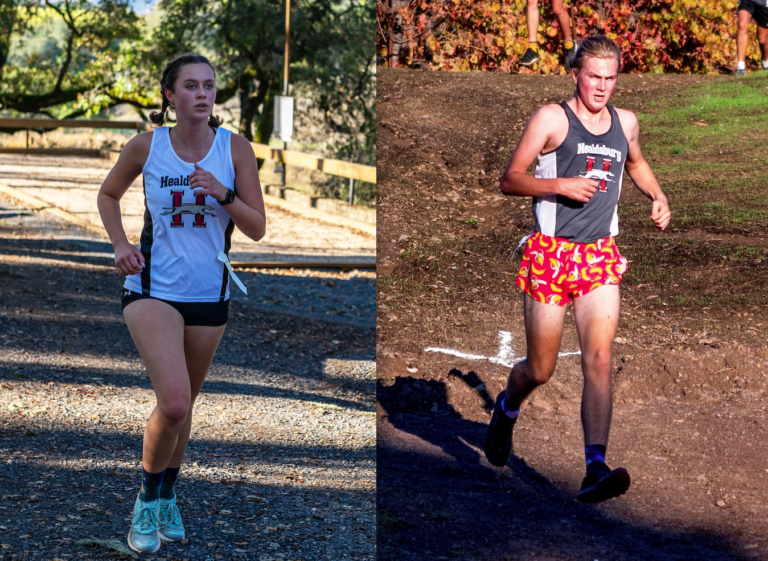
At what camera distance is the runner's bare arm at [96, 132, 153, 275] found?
3.04 meters

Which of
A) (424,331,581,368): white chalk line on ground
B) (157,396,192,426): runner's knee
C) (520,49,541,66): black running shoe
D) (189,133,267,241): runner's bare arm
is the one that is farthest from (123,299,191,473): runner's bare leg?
(520,49,541,66): black running shoe

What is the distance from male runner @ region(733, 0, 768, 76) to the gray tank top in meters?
0.60

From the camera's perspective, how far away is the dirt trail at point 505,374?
2.64 m

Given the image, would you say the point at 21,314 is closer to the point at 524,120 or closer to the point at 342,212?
the point at 524,120

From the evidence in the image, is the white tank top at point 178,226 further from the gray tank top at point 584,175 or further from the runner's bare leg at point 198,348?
the gray tank top at point 584,175

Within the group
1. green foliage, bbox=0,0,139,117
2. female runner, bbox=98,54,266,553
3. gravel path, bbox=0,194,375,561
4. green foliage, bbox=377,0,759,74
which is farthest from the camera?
green foliage, bbox=0,0,139,117

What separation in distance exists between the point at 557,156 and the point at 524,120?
0.88 ft

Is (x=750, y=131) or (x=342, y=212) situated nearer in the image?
(x=750, y=131)

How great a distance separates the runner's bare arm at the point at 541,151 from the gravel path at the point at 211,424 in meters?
1.74

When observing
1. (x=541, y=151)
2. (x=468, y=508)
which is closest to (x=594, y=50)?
(x=541, y=151)

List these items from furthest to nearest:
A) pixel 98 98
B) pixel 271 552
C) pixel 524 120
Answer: pixel 98 98
pixel 271 552
pixel 524 120

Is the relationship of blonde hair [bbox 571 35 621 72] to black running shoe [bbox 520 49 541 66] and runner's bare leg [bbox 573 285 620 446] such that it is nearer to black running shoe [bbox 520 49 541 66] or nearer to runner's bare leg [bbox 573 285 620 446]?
black running shoe [bbox 520 49 541 66]

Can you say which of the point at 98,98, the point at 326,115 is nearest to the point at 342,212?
the point at 326,115

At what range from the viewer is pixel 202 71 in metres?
3.04
